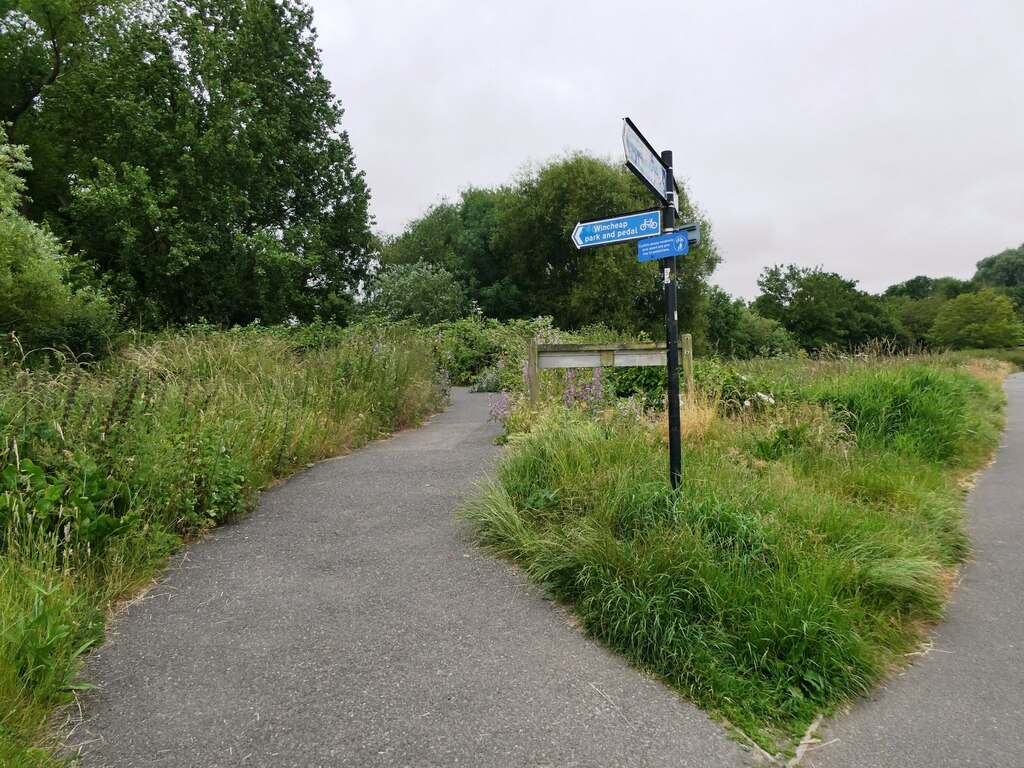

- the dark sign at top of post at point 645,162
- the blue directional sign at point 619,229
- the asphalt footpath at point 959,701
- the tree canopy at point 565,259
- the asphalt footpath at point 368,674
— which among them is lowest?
the asphalt footpath at point 959,701

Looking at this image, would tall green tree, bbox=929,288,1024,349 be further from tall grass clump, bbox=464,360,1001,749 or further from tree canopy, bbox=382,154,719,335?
tall grass clump, bbox=464,360,1001,749

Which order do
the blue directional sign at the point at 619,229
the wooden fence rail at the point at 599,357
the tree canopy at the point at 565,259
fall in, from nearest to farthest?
1. the blue directional sign at the point at 619,229
2. the wooden fence rail at the point at 599,357
3. the tree canopy at the point at 565,259

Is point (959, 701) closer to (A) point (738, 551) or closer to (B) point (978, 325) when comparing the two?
(A) point (738, 551)

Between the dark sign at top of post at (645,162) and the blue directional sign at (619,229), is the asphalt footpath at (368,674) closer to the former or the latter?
the blue directional sign at (619,229)

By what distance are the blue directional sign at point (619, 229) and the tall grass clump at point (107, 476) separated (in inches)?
127

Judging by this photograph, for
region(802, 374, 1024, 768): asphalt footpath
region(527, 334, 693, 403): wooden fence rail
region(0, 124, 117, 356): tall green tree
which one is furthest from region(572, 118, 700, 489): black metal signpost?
region(0, 124, 117, 356): tall green tree

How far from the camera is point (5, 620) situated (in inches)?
101

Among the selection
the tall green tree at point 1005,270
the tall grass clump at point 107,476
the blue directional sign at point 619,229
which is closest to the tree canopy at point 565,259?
the tall grass clump at point 107,476

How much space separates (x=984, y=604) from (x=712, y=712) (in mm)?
2476

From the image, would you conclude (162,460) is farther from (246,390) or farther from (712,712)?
(712,712)

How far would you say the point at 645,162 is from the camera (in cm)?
383

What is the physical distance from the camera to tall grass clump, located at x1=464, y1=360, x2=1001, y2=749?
115 inches

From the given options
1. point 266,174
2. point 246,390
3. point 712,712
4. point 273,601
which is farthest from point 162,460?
point 266,174

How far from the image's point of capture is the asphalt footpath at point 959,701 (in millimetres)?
2484
